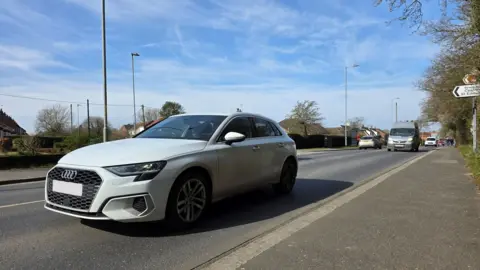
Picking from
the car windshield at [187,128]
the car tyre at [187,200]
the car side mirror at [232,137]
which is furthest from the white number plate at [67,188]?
the car side mirror at [232,137]

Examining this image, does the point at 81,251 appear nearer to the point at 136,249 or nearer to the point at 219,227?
the point at 136,249

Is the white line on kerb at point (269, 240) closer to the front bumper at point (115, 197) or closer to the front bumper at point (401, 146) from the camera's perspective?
the front bumper at point (115, 197)

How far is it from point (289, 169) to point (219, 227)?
3.12 m

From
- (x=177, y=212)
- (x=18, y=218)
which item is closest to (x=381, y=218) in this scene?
(x=177, y=212)

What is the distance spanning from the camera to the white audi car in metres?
4.59

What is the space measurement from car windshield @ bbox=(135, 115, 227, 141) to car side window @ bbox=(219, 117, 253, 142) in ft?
0.50

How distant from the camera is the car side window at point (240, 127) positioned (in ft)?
20.3

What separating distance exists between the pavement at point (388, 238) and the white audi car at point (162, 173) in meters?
1.36

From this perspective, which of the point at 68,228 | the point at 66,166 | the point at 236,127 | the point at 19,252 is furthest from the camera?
the point at 236,127

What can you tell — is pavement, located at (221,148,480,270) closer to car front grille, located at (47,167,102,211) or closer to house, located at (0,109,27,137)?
car front grille, located at (47,167,102,211)

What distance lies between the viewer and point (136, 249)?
14.4ft

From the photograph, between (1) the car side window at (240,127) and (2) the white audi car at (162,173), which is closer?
(2) the white audi car at (162,173)

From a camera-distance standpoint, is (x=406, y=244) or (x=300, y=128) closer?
(x=406, y=244)

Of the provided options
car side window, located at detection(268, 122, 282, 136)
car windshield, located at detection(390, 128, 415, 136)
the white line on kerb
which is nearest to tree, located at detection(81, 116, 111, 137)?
car side window, located at detection(268, 122, 282, 136)
